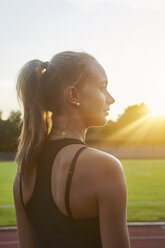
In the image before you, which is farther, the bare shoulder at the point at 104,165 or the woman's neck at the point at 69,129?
the woman's neck at the point at 69,129

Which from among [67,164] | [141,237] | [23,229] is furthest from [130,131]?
[67,164]

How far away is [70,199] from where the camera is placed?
1236 millimetres

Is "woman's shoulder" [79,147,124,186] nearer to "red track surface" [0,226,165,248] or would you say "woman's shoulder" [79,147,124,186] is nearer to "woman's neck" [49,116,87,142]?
"woman's neck" [49,116,87,142]

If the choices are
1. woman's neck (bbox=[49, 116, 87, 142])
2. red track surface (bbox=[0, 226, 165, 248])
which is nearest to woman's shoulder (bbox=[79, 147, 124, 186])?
woman's neck (bbox=[49, 116, 87, 142])

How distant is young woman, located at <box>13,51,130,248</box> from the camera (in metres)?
1.20

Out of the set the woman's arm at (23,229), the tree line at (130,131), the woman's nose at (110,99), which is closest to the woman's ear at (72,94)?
the woman's nose at (110,99)

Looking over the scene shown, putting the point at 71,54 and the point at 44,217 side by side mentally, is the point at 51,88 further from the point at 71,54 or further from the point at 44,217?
the point at 44,217

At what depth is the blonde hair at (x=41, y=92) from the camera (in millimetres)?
1381

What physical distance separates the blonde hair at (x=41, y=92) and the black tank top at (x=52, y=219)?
5 centimetres

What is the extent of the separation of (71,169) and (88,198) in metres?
0.10

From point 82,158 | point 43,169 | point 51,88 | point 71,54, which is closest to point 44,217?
point 43,169

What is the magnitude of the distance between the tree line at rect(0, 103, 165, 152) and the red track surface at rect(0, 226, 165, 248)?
43.9m

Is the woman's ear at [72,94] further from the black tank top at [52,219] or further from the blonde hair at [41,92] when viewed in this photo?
the black tank top at [52,219]

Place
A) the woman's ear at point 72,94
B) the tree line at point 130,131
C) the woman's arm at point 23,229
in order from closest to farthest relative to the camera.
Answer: the woman's ear at point 72,94 < the woman's arm at point 23,229 < the tree line at point 130,131
